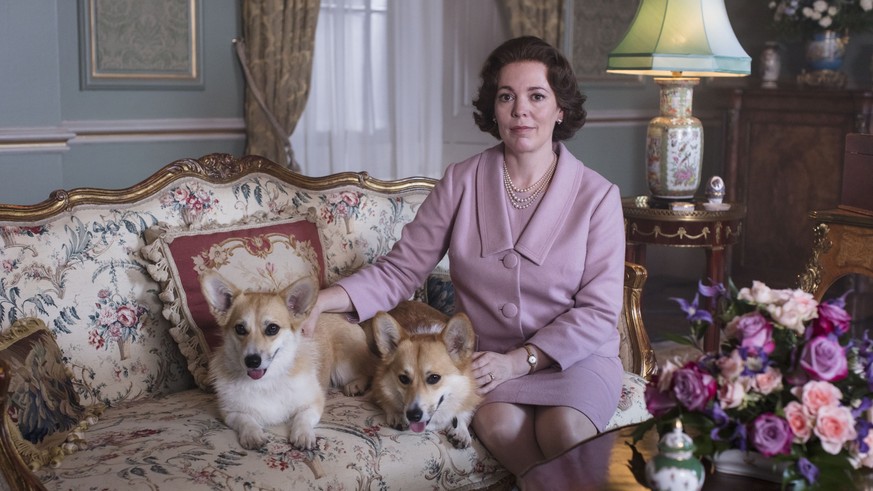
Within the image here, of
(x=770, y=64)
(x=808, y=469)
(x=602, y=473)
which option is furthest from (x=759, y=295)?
(x=770, y=64)

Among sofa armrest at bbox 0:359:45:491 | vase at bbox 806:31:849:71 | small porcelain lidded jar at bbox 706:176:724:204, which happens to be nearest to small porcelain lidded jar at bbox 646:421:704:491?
sofa armrest at bbox 0:359:45:491

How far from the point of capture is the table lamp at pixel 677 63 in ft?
12.7

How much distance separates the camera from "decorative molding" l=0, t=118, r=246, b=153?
366 centimetres

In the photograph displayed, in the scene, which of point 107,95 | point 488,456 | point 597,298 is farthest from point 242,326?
point 107,95

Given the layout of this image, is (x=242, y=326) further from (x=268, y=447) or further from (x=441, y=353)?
(x=441, y=353)

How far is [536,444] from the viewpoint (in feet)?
7.89

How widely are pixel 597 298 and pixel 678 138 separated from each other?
1.76 metres

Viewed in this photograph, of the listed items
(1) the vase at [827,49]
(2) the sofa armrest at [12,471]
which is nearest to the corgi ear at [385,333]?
(2) the sofa armrest at [12,471]

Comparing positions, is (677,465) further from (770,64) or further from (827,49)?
(770,64)

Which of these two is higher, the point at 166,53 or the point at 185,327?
the point at 166,53

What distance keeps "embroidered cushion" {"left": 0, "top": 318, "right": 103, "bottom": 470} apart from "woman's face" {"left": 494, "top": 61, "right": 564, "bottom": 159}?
49.8 inches

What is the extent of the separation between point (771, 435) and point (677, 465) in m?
0.17

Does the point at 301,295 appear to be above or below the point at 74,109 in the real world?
below

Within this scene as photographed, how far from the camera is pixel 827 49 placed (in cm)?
579
